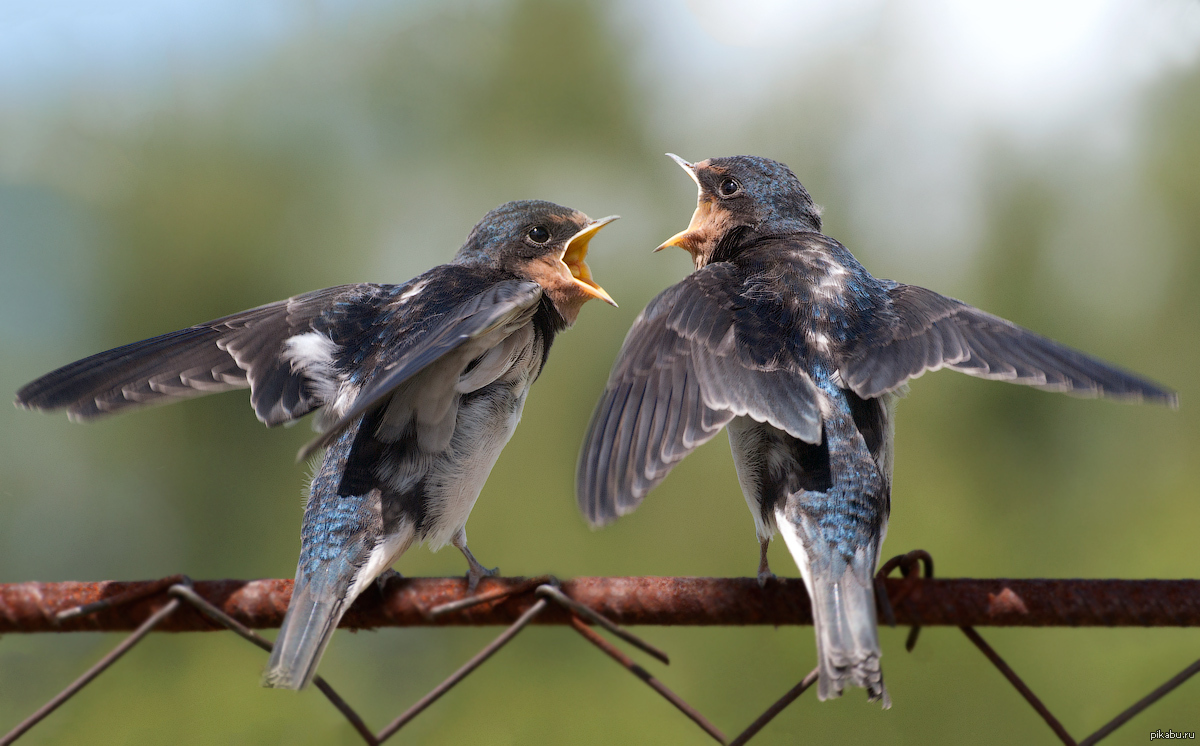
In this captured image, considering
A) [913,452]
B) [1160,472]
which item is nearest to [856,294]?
[913,452]

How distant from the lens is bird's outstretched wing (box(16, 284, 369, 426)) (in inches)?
86.4

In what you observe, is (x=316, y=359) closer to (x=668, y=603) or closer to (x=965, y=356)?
(x=668, y=603)

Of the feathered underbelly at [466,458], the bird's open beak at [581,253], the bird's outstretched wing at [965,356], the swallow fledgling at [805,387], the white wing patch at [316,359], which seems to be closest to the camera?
the swallow fledgling at [805,387]

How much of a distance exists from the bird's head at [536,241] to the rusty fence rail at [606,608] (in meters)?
1.55

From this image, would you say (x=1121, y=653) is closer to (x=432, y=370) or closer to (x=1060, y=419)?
(x=1060, y=419)

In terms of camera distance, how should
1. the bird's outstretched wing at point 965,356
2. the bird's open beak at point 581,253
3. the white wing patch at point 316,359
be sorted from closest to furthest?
the bird's outstretched wing at point 965,356 → the white wing patch at point 316,359 → the bird's open beak at point 581,253

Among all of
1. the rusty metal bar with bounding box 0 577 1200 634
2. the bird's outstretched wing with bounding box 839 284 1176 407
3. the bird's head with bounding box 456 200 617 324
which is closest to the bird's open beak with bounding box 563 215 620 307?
the bird's head with bounding box 456 200 617 324

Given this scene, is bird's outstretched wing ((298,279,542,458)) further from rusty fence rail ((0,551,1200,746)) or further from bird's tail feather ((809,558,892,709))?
bird's tail feather ((809,558,892,709))

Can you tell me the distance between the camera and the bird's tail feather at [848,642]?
4.62 feet

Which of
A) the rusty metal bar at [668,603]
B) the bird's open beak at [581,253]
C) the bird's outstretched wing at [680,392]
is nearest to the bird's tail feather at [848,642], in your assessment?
the rusty metal bar at [668,603]

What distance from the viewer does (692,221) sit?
3033mm

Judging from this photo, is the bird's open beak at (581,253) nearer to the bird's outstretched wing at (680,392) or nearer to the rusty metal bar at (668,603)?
the bird's outstretched wing at (680,392)

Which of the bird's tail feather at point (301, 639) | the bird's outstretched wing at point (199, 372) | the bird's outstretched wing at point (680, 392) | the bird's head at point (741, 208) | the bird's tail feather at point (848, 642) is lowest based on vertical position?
the bird's tail feather at point (301, 639)

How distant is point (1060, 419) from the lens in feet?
46.1
